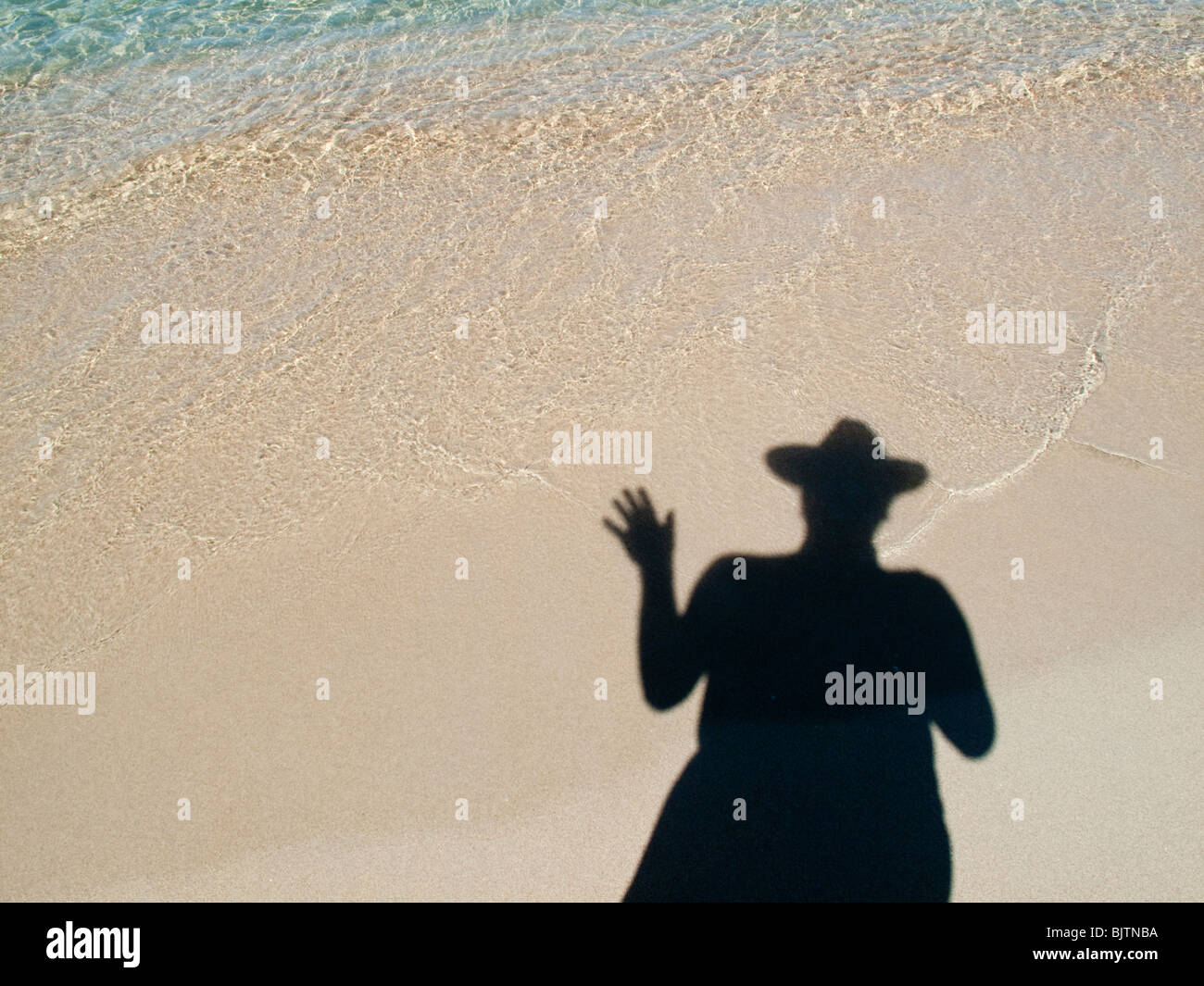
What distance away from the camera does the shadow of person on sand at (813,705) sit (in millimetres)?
3006

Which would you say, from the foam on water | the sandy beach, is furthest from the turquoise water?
the sandy beach

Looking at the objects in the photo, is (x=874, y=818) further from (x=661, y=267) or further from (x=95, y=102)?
(x=95, y=102)

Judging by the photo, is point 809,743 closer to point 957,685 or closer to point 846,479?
point 957,685

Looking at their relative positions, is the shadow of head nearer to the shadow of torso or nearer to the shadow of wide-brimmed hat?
the shadow of wide-brimmed hat

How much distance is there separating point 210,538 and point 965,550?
11.0 feet

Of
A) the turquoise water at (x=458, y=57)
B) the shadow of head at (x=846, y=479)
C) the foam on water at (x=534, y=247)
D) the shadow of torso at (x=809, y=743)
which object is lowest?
the shadow of torso at (x=809, y=743)

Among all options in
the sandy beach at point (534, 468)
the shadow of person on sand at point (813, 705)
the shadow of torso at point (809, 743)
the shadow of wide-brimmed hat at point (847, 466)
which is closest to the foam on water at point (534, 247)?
the sandy beach at point (534, 468)

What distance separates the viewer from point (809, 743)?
129 inches

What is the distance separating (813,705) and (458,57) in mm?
6815

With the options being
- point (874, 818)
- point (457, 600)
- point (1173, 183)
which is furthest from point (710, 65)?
point (874, 818)

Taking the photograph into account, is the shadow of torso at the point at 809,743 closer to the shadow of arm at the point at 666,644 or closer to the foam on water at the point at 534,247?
the shadow of arm at the point at 666,644

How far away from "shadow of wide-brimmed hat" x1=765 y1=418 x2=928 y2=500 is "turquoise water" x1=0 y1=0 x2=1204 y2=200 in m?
3.83

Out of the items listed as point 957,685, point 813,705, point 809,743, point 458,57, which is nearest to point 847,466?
point 957,685

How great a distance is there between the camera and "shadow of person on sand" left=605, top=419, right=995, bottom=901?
301cm
